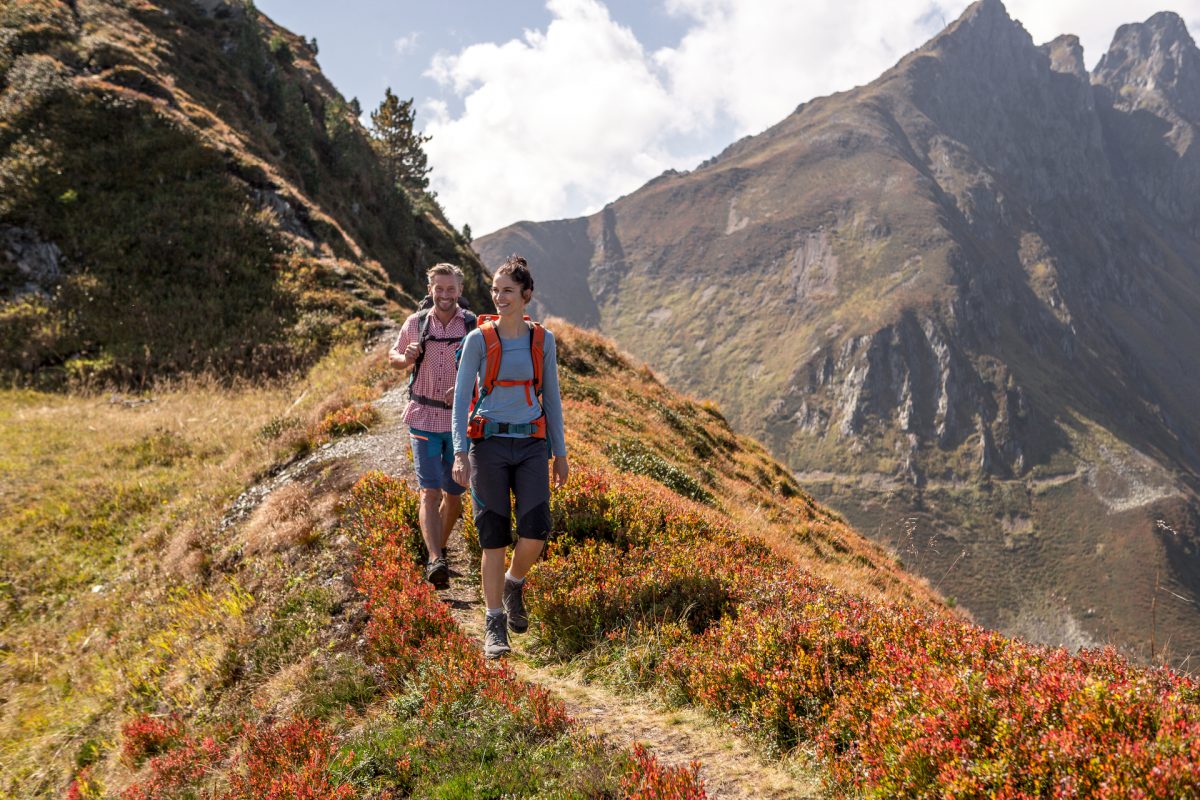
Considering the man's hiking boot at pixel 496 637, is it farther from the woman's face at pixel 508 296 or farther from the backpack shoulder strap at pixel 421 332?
the backpack shoulder strap at pixel 421 332

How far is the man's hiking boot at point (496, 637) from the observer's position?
5179mm

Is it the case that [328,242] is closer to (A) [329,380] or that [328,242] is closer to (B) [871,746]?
(A) [329,380]

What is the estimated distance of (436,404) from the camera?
660 centimetres

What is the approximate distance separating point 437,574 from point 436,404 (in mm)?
1714

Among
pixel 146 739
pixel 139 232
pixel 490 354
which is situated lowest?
pixel 146 739

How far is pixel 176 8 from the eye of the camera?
143 ft

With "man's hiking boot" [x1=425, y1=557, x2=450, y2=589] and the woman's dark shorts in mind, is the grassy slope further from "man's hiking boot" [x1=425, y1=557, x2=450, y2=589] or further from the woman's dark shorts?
the woman's dark shorts

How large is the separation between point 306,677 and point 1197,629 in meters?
231

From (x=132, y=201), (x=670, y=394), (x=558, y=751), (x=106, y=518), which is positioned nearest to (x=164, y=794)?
(x=558, y=751)

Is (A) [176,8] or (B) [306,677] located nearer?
(B) [306,677]

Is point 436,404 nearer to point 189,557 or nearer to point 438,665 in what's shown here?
point 438,665

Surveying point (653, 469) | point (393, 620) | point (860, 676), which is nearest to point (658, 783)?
point (860, 676)

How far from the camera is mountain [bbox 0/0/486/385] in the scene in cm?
1781

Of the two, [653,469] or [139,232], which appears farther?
[139,232]
